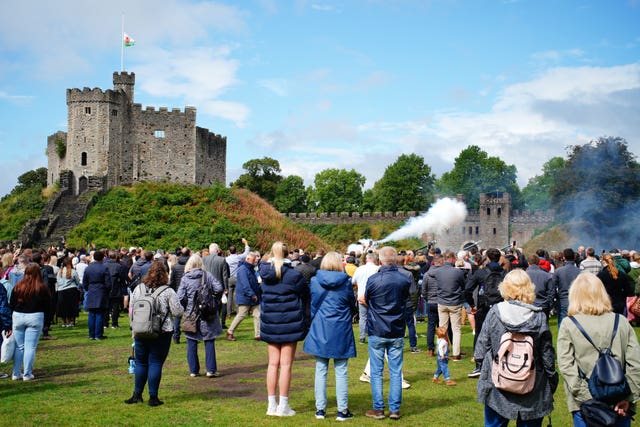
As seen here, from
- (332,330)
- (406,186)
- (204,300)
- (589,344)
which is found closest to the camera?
(589,344)

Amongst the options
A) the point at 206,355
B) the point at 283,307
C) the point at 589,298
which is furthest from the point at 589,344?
the point at 206,355

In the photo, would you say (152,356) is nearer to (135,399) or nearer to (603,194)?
(135,399)

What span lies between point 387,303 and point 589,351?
10.9ft

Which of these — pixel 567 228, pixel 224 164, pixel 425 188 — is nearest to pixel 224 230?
pixel 224 164

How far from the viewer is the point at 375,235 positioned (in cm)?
6762

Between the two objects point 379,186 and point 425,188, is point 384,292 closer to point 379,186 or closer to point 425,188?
point 425,188

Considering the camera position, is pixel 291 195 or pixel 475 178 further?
pixel 475 178

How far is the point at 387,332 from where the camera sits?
8758mm

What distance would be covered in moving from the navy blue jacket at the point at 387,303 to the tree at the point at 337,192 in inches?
3159

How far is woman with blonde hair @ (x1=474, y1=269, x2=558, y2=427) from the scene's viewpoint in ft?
20.0

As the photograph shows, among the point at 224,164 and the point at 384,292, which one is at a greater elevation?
the point at 224,164

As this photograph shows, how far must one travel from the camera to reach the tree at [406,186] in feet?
272

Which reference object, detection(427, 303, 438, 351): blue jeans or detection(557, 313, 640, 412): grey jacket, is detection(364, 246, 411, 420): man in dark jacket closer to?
detection(557, 313, 640, 412): grey jacket

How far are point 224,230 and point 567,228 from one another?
92.8 feet
